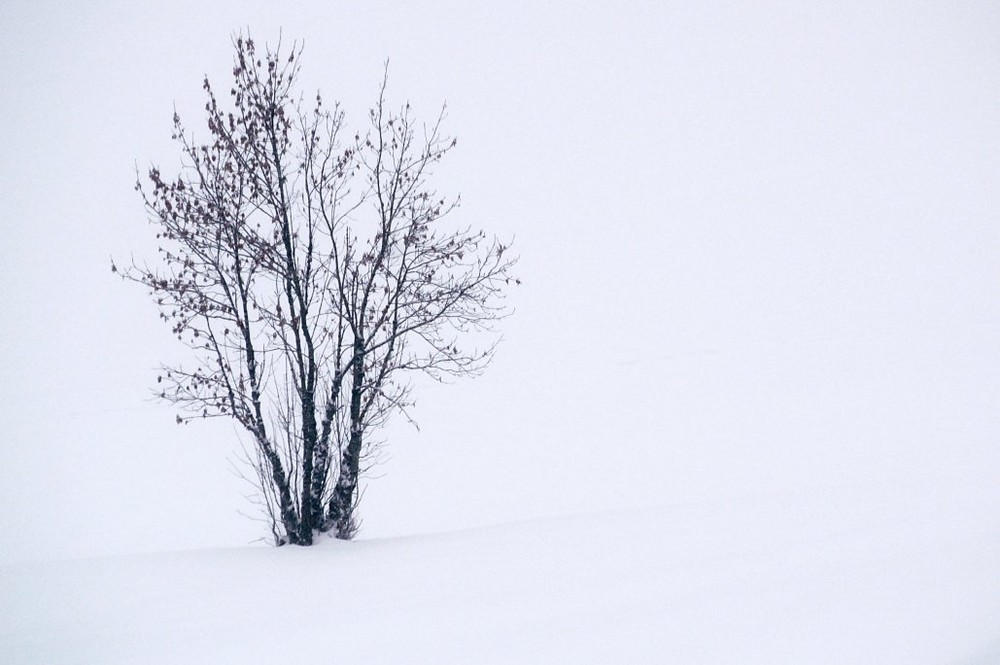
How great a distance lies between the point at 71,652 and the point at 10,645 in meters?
0.61

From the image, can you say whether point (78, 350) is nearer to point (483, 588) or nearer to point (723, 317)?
point (723, 317)

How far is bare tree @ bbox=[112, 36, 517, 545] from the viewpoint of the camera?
8656 mm

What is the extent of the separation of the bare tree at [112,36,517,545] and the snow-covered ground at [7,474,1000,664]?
1958 mm

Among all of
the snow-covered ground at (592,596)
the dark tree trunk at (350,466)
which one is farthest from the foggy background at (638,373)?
the dark tree trunk at (350,466)

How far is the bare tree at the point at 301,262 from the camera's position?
8.66 metres

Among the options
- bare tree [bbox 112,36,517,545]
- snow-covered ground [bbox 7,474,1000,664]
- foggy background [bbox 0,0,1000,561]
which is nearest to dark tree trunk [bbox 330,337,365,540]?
bare tree [bbox 112,36,517,545]

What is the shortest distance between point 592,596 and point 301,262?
6903mm

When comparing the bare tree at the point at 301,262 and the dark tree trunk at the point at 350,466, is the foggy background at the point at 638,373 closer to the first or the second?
the bare tree at the point at 301,262

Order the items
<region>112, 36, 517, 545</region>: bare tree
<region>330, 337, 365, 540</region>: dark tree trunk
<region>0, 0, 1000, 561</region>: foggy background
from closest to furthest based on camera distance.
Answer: <region>112, 36, 517, 545</region>: bare tree → <region>330, 337, 365, 540</region>: dark tree trunk → <region>0, 0, 1000, 561</region>: foggy background

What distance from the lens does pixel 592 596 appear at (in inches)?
197

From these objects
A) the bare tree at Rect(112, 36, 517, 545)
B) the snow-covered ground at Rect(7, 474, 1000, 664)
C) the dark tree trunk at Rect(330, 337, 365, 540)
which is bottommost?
the snow-covered ground at Rect(7, 474, 1000, 664)

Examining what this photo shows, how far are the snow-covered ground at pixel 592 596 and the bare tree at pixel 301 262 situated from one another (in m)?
1.96

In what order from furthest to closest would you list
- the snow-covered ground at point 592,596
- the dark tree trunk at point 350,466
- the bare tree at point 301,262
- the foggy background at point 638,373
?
the foggy background at point 638,373 < the dark tree trunk at point 350,466 < the bare tree at point 301,262 < the snow-covered ground at point 592,596

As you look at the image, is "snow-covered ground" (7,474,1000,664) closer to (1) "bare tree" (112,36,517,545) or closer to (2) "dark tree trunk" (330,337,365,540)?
(2) "dark tree trunk" (330,337,365,540)
